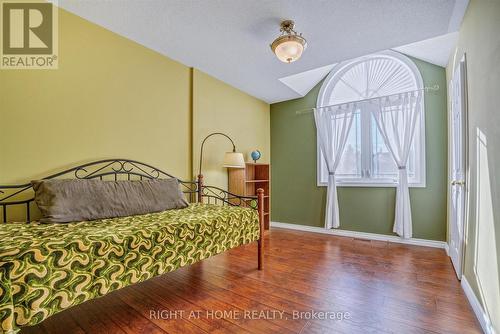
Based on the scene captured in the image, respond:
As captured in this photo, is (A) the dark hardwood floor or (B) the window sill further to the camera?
(B) the window sill

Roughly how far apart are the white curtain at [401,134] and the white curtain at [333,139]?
1.52 feet

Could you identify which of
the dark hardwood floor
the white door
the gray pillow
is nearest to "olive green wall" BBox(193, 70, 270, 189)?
the gray pillow

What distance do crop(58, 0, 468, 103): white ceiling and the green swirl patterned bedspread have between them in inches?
64.7

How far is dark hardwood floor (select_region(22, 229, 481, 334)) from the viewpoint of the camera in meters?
1.39

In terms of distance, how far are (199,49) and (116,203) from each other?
171 centimetres

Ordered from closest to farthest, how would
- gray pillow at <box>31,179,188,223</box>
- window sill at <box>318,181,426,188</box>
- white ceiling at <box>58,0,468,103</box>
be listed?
gray pillow at <box>31,179,188,223</box> → white ceiling at <box>58,0,468,103</box> → window sill at <box>318,181,426,188</box>

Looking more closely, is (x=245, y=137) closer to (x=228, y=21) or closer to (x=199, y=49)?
(x=199, y=49)

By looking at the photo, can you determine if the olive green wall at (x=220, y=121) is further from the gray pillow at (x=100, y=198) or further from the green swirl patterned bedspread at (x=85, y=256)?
the green swirl patterned bedspread at (x=85, y=256)

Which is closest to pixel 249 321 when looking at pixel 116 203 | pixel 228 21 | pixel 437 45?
pixel 116 203

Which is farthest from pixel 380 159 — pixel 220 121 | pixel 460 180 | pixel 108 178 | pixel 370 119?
pixel 108 178

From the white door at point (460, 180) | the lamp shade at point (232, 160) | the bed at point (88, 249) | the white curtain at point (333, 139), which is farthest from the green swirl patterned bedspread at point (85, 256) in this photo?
the white curtain at point (333, 139)

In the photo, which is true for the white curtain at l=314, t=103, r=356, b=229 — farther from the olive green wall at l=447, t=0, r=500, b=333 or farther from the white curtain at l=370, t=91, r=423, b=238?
the olive green wall at l=447, t=0, r=500, b=333

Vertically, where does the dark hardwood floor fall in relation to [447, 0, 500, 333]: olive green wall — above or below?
below

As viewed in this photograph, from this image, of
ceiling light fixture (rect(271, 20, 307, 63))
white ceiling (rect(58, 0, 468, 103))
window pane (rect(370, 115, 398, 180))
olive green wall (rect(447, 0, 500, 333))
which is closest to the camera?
olive green wall (rect(447, 0, 500, 333))
